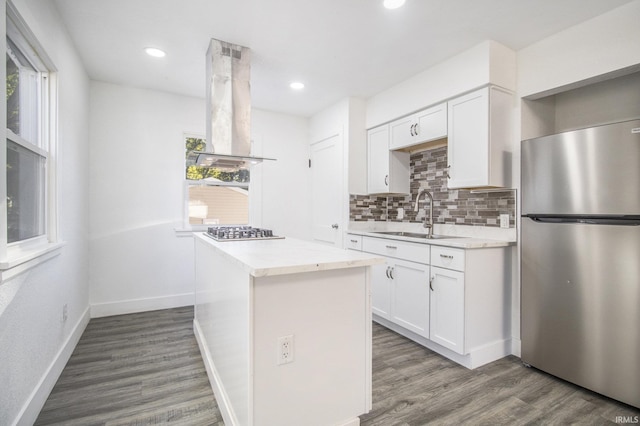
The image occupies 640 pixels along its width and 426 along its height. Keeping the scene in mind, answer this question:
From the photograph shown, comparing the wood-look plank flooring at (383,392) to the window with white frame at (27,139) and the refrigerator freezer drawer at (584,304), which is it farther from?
the window with white frame at (27,139)

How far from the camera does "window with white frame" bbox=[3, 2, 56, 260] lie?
168 cm

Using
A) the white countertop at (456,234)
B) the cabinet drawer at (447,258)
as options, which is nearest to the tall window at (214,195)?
the white countertop at (456,234)

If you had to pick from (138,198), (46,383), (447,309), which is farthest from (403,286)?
(138,198)

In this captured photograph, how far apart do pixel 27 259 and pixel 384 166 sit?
3.10 meters

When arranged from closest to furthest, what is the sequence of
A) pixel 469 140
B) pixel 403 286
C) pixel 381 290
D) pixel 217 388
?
pixel 217 388 → pixel 469 140 → pixel 403 286 → pixel 381 290

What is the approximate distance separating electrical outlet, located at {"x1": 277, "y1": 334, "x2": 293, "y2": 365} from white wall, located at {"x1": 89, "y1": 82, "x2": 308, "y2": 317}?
276cm

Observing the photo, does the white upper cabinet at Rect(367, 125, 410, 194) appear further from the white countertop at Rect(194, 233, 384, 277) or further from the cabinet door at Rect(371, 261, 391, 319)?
the white countertop at Rect(194, 233, 384, 277)

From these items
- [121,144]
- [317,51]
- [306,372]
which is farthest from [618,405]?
[121,144]

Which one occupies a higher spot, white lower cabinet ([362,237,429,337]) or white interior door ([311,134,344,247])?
white interior door ([311,134,344,247])

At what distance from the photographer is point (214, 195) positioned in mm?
4012

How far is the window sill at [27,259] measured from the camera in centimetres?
133

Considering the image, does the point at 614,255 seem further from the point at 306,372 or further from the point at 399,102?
the point at 399,102

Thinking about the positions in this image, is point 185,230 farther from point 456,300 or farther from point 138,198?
point 456,300

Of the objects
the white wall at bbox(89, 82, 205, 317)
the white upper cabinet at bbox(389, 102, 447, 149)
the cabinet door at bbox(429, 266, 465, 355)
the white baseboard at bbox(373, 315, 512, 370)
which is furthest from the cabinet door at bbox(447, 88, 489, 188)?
the white wall at bbox(89, 82, 205, 317)
